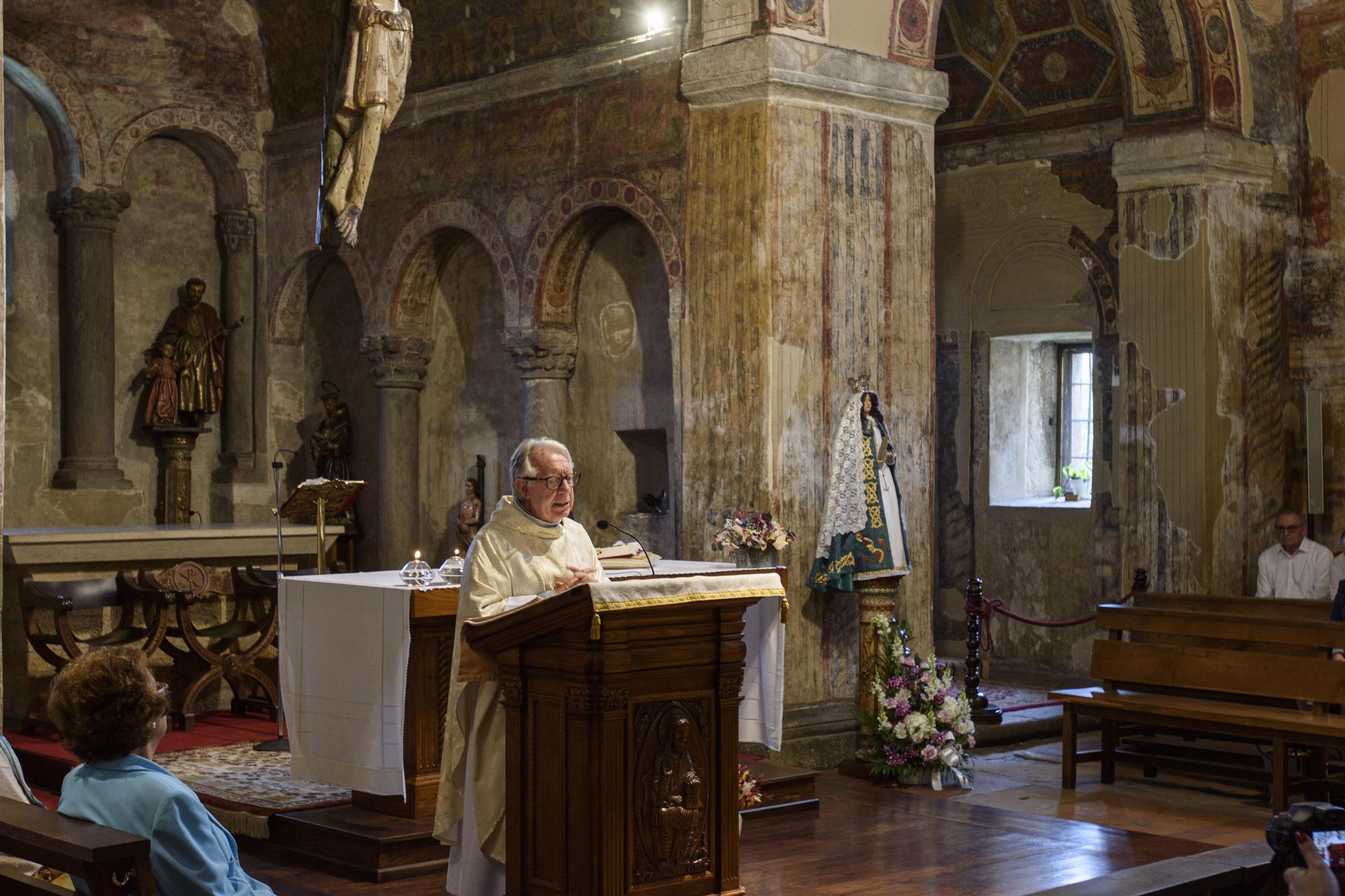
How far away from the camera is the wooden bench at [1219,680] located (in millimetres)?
7680

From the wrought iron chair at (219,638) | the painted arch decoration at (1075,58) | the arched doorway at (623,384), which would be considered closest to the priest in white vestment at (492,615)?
the wrought iron chair at (219,638)

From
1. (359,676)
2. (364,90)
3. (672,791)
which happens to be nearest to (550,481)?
(672,791)

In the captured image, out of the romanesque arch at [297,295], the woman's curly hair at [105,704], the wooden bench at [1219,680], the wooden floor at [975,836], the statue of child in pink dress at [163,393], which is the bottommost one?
the wooden floor at [975,836]

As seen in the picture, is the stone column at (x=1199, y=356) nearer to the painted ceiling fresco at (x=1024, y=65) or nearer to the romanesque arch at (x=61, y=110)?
the painted ceiling fresco at (x=1024, y=65)

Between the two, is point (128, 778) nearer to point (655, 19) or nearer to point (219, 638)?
point (219, 638)

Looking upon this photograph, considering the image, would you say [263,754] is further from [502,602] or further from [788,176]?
[788,176]

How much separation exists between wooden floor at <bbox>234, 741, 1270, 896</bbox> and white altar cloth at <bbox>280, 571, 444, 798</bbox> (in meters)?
0.43

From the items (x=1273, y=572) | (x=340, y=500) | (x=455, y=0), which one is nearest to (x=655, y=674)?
(x=340, y=500)

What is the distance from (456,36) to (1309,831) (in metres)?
10.4

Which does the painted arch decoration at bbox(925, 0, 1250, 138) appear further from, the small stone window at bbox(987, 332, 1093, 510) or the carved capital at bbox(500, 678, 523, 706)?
the carved capital at bbox(500, 678, 523, 706)

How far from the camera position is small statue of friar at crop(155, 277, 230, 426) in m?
13.8

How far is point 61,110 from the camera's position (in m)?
13.1

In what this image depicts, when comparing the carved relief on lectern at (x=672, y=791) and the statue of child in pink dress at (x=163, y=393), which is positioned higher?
the statue of child in pink dress at (x=163, y=393)

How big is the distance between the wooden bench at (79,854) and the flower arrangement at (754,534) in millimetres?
5410
